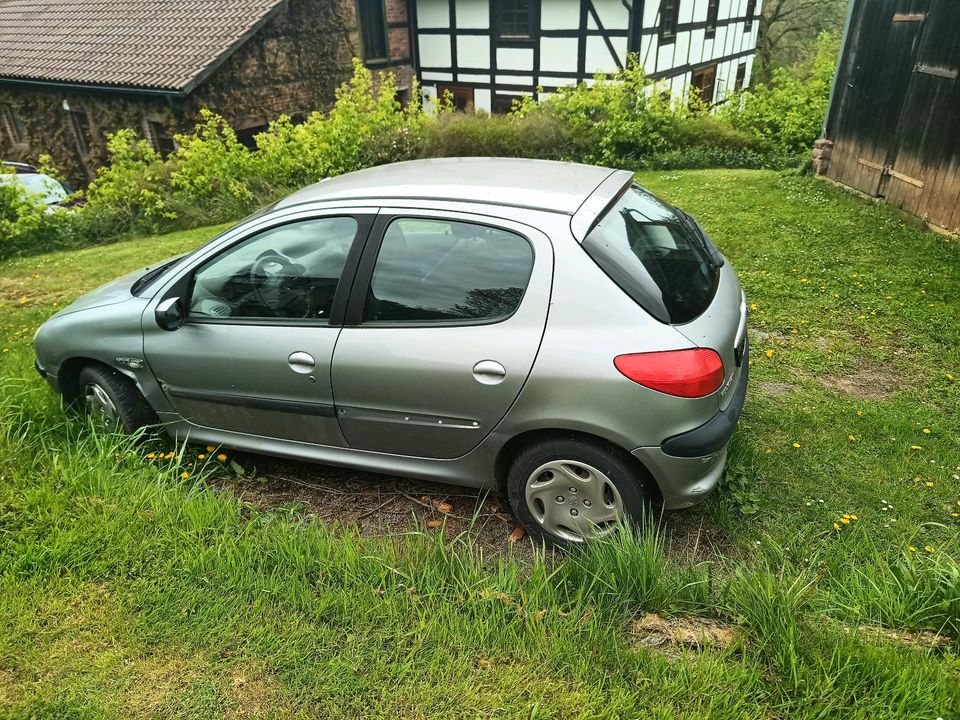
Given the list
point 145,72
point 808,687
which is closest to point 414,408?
point 808,687

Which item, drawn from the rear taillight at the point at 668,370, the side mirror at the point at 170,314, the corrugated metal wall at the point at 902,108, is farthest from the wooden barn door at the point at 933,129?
the side mirror at the point at 170,314

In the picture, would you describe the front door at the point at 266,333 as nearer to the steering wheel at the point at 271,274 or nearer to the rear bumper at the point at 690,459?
the steering wheel at the point at 271,274

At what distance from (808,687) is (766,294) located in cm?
460

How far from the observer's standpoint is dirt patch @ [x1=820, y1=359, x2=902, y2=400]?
4.68 metres

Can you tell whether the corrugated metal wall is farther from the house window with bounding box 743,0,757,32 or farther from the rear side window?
the house window with bounding box 743,0,757,32

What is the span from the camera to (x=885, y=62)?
848 centimetres

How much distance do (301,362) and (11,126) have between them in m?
22.9

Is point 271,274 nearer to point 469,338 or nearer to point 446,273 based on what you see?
point 446,273

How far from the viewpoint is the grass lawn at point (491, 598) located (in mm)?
2359

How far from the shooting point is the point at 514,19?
19328mm

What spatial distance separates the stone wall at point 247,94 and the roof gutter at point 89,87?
0.50 ft

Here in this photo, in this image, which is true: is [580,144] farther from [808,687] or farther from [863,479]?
[808,687]

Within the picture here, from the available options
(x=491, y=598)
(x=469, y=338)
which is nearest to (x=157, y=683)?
(x=491, y=598)

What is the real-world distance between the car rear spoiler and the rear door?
0.54 ft
